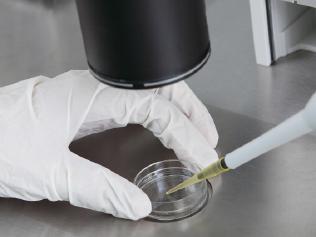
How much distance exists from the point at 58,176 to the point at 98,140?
0.15m

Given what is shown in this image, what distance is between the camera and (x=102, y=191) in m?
0.83

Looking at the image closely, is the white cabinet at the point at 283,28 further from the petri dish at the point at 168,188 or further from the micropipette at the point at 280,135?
the micropipette at the point at 280,135

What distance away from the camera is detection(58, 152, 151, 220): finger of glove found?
0.83 metres

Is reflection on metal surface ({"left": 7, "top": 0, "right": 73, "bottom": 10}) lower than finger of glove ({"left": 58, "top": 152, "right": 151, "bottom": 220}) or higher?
higher

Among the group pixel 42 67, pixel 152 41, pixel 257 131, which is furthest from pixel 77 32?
pixel 152 41

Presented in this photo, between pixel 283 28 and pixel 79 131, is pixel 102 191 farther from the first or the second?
pixel 283 28

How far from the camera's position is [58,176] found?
84 cm

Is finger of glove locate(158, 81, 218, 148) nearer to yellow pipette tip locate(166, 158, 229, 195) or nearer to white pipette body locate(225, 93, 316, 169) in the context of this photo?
yellow pipette tip locate(166, 158, 229, 195)

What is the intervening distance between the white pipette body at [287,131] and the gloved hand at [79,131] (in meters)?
0.22

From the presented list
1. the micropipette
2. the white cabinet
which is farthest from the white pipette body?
the white cabinet

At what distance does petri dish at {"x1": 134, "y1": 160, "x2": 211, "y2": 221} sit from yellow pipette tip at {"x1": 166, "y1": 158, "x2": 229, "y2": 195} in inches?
0.6

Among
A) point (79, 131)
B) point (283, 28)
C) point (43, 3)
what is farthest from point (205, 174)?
point (43, 3)

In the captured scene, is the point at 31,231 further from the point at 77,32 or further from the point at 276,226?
the point at 77,32

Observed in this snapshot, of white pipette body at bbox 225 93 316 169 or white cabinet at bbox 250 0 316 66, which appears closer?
white pipette body at bbox 225 93 316 169
